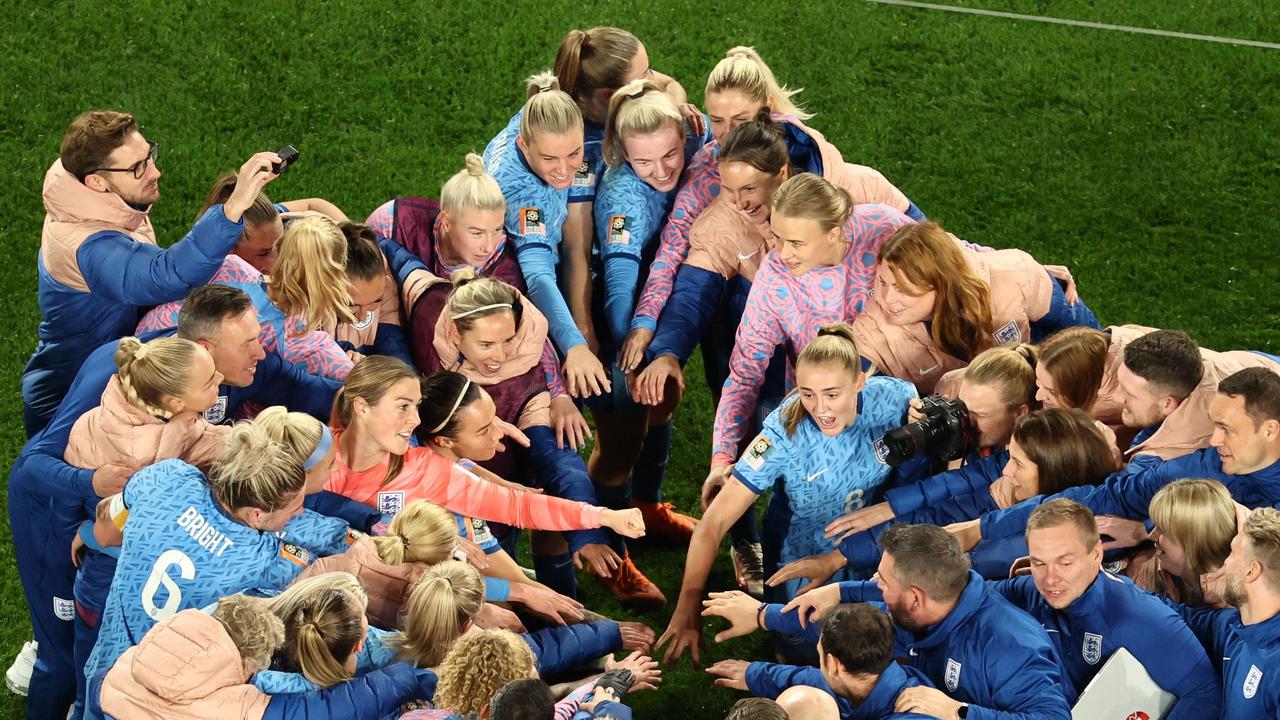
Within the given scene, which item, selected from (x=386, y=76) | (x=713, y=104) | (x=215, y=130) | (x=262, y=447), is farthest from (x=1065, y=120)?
(x=262, y=447)

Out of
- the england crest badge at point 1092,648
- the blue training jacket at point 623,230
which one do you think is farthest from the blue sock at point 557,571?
the england crest badge at point 1092,648

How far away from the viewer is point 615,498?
5.85 m

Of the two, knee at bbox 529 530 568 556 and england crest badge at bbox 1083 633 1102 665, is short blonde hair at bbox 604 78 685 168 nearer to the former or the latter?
knee at bbox 529 530 568 556

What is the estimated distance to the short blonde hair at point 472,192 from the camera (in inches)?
197

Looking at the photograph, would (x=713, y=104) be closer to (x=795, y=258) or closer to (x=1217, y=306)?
(x=795, y=258)

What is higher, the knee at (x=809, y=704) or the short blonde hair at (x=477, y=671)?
the short blonde hair at (x=477, y=671)

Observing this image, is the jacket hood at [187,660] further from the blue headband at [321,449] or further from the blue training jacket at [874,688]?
the blue training jacket at [874,688]

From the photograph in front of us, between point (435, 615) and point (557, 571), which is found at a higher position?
point (435, 615)

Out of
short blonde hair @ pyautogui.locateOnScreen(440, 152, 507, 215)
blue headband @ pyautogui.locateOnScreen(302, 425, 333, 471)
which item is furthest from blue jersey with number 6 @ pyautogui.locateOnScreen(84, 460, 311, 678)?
short blonde hair @ pyautogui.locateOnScreen(440, 152, 507, 215)

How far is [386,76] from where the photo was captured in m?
8.20

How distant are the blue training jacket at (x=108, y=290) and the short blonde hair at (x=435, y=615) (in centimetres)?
137

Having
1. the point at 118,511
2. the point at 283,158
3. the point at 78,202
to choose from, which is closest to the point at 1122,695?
the point at 118,511

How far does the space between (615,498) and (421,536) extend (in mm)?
1742

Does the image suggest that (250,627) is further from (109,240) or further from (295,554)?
(109,240)
